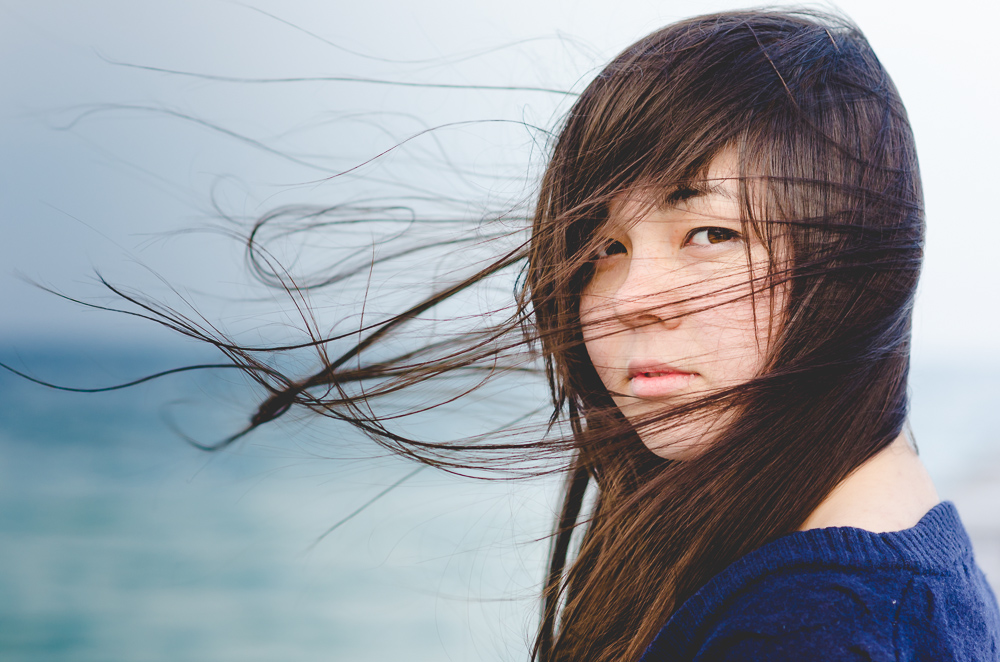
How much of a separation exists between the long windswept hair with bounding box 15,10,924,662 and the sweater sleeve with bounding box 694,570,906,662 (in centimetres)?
17

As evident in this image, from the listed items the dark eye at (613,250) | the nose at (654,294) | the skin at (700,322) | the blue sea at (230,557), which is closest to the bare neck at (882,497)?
the skin at (700,322)

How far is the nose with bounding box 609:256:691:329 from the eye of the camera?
3.12 feet

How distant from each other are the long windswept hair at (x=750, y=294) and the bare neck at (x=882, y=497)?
2 cm

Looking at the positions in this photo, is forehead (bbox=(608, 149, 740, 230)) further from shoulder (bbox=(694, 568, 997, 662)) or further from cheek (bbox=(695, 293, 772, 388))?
shoulder (bbox=(694, 568, 997, 662))

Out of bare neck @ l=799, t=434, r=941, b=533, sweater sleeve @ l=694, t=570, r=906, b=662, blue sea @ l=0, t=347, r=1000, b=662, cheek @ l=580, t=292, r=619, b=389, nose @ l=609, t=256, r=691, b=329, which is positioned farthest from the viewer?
blue sea @ l=0, t=347, r=1000, b=662

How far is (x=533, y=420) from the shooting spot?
127 cm

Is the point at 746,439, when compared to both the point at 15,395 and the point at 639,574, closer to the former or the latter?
A: the point at 639,574

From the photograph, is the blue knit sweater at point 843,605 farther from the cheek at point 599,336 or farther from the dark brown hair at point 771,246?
the cheek at point 599,336

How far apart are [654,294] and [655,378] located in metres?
0.12

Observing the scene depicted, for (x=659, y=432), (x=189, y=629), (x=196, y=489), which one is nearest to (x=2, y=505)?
(x=196, y=489)

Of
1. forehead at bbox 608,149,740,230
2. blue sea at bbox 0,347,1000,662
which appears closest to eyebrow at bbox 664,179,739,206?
forehead at bbox 608,149,740,230

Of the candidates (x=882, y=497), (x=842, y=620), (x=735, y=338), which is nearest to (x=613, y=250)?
(x=735, y=338)

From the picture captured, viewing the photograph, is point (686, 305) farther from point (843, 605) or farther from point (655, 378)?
point (843, 605)

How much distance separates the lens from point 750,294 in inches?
36.1
